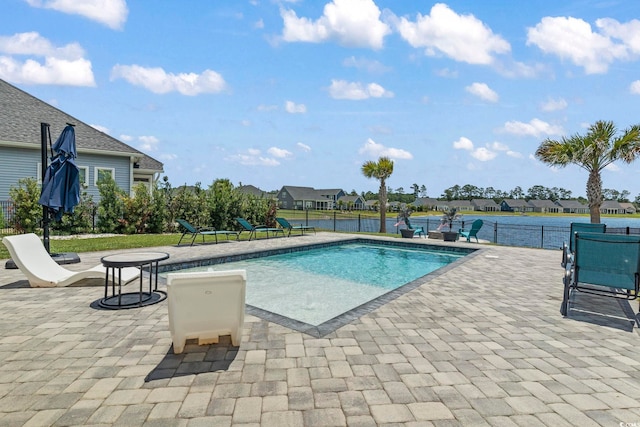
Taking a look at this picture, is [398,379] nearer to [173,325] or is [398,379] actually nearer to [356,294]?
[173,325]

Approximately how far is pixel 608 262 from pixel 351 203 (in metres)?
62.5

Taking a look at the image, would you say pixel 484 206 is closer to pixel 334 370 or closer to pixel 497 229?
pixel 497 229

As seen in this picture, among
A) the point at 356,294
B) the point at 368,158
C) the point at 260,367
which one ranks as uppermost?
the point at 368,158

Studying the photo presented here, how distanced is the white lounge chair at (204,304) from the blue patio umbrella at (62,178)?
5465mm

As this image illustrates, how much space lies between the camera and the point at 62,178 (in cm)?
674

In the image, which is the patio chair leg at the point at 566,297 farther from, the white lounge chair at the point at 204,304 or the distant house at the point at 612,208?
the distant house at the point at 612,208

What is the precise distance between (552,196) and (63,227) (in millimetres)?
112041

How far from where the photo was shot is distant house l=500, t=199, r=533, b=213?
82.1m

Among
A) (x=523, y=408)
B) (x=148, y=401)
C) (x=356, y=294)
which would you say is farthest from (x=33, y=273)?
(x=523, y=408)

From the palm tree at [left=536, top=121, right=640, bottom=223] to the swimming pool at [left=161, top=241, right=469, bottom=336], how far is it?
6.68 m

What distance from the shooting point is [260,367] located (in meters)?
2.83

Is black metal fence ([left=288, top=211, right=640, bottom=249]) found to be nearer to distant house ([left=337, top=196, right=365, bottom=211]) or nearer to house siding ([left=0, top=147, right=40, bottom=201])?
house siding ([left=0, top=147, right=40, bottom=201])

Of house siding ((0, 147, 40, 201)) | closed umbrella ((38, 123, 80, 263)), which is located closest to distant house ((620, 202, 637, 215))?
closed umbrella ((38, 123, 80, 263))

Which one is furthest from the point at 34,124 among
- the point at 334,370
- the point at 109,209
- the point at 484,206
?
the point at 484,206
